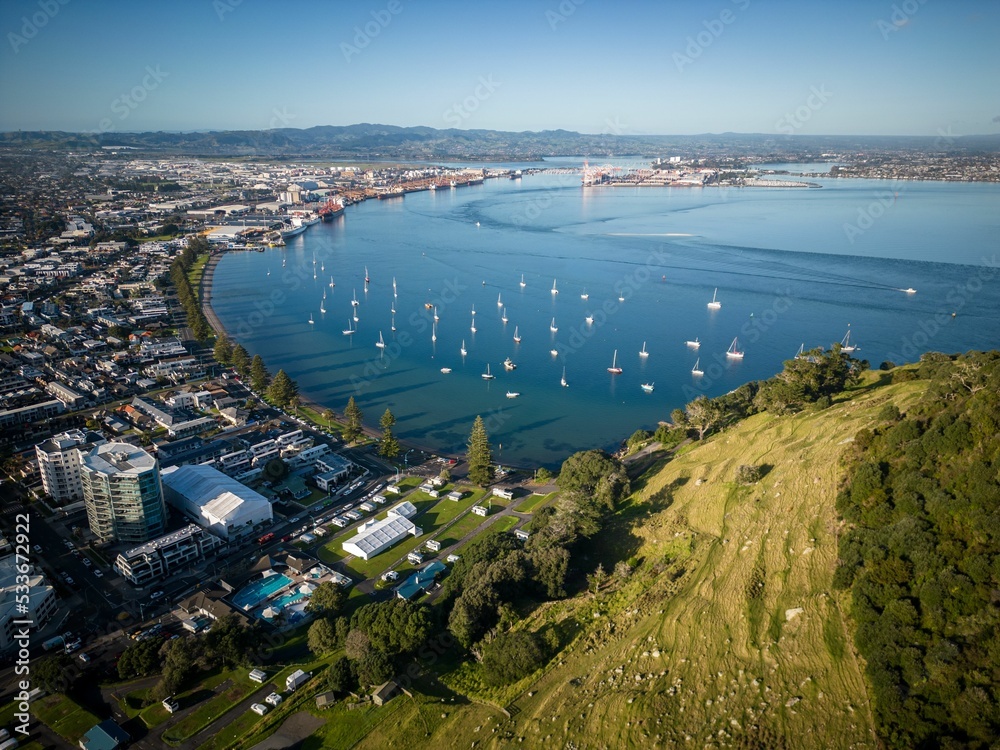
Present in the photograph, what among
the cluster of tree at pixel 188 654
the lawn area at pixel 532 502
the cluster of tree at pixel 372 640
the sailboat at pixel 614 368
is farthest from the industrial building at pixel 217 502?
the sailboat at pixel 614 368

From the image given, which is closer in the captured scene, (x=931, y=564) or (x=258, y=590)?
(x=931, y=564)

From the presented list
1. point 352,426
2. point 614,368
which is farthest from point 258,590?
point 614,368

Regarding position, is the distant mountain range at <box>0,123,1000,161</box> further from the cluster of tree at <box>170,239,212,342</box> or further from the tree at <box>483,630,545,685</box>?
the tree at <box>483,630,545,685</box>

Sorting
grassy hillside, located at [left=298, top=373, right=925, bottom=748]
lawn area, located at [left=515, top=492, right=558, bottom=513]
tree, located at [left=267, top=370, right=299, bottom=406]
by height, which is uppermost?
grassy hillside, located at [left=298, top=373, right=925, bottom=748]

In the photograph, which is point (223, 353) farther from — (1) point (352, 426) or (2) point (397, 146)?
(2) point (397, 146)

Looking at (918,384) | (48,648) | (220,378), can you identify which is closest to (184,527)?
(48,648)

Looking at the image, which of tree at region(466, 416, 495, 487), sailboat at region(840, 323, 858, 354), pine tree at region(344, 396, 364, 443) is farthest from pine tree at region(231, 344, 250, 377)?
sailboat at region(840, 323, 858, 354)

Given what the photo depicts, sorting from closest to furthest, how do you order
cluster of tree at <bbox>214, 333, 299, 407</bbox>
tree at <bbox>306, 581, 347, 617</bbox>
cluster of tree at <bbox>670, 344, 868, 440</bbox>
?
tree at <bbox>306, 581, 347, 617</bbox>, cluster of tree at <bbox>670, 344, 868, 440</bbox>, cluster of tree at <bbox>214, 333, 299, 407</bbox>

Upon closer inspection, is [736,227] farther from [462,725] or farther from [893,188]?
[462,725]
